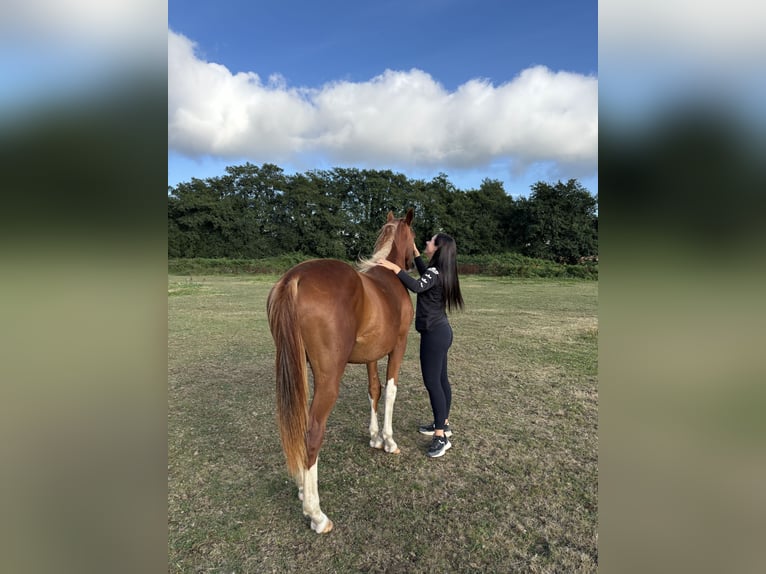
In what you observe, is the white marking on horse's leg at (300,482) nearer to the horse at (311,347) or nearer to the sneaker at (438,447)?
the horse at (311,347)

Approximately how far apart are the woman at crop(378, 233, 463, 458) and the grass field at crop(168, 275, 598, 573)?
0.43 metres

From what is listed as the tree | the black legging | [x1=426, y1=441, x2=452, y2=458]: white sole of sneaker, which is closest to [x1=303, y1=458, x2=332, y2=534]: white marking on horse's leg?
[x1=426, y1=441, x2=452, y2=458]: white sole of sneaker

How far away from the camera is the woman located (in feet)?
11.9

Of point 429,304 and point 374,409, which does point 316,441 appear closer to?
point 374,409

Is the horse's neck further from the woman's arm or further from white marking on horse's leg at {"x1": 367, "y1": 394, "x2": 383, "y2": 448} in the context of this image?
white marking on horse's leg at {"x1": 367, "y1": 394, "x2": 383, "y2": 448}

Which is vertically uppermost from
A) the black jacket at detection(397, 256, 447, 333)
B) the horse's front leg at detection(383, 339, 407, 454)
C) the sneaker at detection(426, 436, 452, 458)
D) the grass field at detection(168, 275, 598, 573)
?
the black jacket at detection(397, 256, 447, 333)

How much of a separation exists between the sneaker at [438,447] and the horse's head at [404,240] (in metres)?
1.76

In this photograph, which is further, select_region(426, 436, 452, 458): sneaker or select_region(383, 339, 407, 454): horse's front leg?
select_region(383, 339, 407, 454): horse's front leg

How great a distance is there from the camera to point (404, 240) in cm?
402
